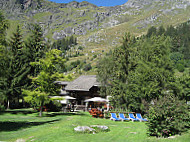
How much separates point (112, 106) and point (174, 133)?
644 inches

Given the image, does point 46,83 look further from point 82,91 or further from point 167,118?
point 82,91

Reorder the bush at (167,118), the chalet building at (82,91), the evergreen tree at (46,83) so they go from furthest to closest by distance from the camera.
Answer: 1. the chalet building at (82,91)
2. the evergreen tree at (46,83)
3. the bush at (167,118)

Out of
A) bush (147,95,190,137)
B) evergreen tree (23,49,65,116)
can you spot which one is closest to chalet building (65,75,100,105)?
evergreen tree (23,49,65,116)

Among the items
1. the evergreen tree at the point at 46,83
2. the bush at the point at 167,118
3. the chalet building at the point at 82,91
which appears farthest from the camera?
the chalet building at the point at 82,91

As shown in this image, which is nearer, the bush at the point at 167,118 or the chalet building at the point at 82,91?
the bush at the point at 167,118

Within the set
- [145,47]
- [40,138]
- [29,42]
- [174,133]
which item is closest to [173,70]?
[145,47]

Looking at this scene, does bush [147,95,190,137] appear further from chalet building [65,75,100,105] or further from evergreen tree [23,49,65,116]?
chalet building [65,75,100,105]

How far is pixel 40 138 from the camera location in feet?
31.9

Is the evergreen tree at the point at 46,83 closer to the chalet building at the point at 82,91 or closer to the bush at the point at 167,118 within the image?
the bush at the point at 167,118

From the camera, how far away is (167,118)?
966cm

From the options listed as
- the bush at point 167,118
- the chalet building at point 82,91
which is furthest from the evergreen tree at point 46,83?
the chalet building at point 82,91

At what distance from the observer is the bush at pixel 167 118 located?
9602mm

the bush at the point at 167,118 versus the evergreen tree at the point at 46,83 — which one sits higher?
the evergreen tree at the point at 46,83

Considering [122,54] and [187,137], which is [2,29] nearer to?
[187,137]
